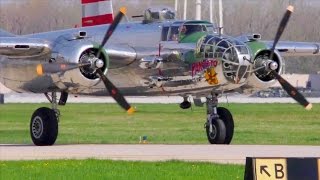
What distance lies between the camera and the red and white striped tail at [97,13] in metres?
42.4

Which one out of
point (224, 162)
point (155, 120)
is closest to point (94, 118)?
point (155, 120)

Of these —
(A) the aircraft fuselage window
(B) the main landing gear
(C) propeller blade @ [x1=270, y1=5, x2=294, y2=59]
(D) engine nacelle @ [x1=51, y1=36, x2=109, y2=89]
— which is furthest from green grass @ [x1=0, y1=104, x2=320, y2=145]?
(D) engine nacelle @ [x1=51, y1=36, x2=109, y2=89]

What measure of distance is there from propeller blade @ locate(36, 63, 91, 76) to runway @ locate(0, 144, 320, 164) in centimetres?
234

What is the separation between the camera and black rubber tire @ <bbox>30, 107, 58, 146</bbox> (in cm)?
3525

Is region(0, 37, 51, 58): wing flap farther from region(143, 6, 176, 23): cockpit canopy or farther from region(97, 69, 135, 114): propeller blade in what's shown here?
region(143, 6, 176, 23): cockpit canopy

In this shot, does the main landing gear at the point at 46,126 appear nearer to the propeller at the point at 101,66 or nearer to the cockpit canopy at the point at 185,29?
the propeller at the point at 101,66

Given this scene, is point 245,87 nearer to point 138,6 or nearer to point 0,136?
point 0,136

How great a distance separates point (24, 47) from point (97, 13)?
9.07m

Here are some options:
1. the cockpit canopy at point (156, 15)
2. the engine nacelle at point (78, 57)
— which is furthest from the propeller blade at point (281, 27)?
the engine nacelle at point (78, 57)

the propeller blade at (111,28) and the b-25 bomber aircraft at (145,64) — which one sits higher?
the propeller blade at (111,28)

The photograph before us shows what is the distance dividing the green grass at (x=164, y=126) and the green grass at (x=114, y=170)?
13009mm

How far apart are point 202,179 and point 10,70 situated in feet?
43.0

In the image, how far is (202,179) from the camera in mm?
24094

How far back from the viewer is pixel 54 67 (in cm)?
3316
